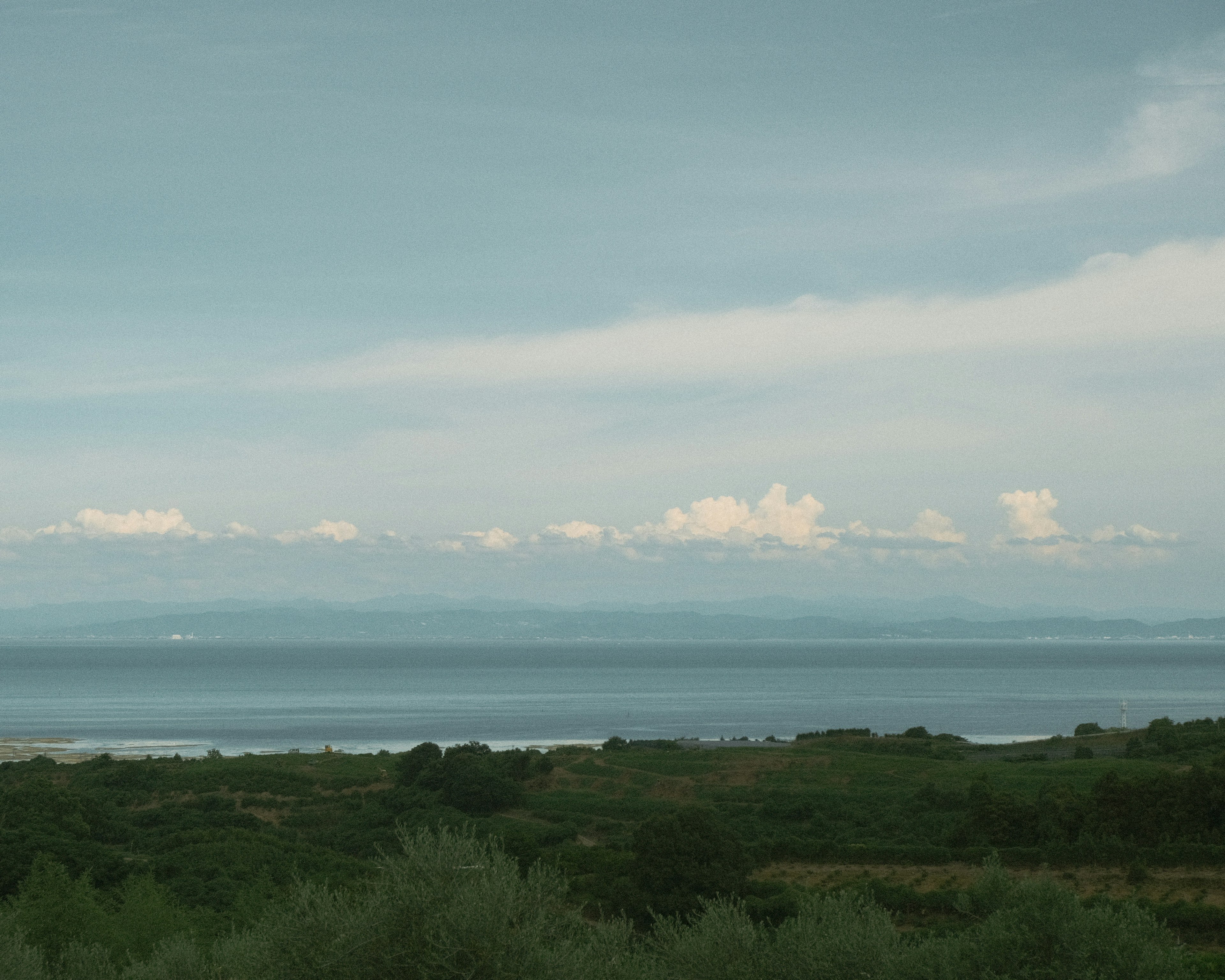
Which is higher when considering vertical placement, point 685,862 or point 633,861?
point 685,862

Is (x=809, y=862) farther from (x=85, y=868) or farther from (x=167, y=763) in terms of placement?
(x=167, y=763)

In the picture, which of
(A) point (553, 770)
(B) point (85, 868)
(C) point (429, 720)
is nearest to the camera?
(B) point (85, 868)

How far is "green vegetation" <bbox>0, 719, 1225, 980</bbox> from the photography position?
42.1ft

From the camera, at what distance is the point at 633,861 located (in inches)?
1372

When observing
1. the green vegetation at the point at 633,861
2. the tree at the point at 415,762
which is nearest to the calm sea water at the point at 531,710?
the green vegetation at the point at 633,861

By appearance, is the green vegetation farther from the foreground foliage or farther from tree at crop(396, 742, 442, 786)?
tree at crop(396, 742, 442, 786)

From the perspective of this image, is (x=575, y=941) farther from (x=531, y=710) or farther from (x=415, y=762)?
(x=531, y=710)

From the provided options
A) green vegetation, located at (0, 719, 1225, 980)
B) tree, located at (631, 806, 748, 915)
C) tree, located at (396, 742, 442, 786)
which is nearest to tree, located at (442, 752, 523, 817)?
green vegetation, located at (0, 719, 1225, 980)

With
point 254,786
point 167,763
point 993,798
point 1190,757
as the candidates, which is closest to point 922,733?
point 1190,757

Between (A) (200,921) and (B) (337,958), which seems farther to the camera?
(A) (200,921)

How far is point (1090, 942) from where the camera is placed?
45.2 ft

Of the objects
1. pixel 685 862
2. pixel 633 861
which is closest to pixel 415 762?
pixel 633 861

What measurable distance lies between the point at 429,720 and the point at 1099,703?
89.2 meters

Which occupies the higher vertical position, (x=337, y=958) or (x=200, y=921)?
(x=337, y=958)
